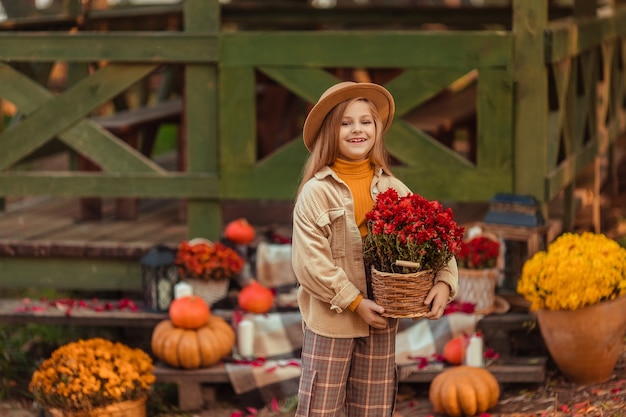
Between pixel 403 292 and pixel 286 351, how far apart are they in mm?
2459

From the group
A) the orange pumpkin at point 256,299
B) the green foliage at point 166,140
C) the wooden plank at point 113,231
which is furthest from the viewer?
the green foliage at point 166,140

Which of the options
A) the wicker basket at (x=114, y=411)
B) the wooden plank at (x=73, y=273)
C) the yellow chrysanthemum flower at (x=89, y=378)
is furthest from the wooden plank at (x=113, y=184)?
the wicker basket at (x=114, y=411)

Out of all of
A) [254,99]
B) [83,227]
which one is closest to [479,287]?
[254,99]

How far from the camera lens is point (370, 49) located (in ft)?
23.1

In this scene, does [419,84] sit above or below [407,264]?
above

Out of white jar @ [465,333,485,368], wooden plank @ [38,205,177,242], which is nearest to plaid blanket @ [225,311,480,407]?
white jar @ [465,333,485,368]

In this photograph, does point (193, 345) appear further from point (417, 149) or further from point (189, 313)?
point (417, 149)

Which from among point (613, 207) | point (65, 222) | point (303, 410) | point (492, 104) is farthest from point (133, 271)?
point (613, 207)

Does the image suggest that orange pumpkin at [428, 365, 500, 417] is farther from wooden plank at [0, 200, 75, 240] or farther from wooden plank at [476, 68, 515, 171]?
wooden plank at [0, 200, 75, 240]

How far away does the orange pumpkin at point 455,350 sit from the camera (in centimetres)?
645

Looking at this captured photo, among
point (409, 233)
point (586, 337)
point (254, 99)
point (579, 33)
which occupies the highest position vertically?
point (579, 33)

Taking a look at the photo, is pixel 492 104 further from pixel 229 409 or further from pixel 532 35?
pixel 229 409

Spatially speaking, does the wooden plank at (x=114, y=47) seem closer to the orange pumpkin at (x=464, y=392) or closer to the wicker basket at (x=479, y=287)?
the wicker basket at (x=479, y=287)

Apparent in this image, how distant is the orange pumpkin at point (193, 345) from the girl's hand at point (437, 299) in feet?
7.39
